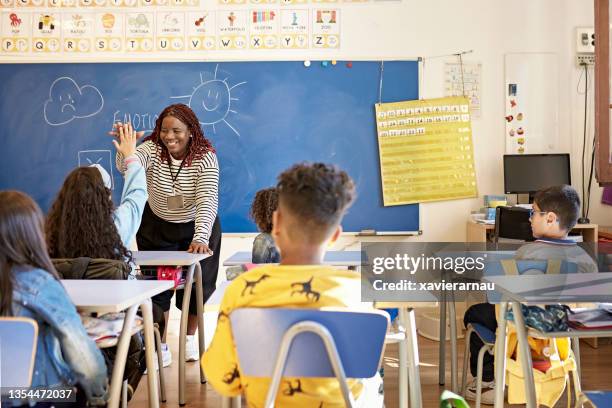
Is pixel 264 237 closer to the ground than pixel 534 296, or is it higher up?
higher up

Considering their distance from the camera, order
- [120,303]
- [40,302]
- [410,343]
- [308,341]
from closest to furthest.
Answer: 1. [308,341]
2. [40,302]
3. [120,303]
4. [410,343]

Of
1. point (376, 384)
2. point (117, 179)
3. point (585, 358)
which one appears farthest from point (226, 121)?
point (376, 384)

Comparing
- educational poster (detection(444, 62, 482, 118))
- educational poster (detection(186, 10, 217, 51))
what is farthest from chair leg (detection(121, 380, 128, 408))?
educational poster (detection(444, 62, 482, 118))

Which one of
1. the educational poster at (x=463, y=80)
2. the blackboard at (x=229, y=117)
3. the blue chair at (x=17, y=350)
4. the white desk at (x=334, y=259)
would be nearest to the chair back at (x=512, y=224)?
the blackboard at (x=229, y=117)

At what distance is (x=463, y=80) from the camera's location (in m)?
4.65

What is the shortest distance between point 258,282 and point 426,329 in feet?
9.83

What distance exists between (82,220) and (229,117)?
8.22 ft

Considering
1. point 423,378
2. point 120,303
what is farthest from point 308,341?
point 423,378

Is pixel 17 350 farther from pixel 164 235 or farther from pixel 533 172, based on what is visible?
pixel 533 172

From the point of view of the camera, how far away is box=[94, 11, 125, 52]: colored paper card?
4.65m

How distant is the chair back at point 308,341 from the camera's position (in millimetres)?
1417

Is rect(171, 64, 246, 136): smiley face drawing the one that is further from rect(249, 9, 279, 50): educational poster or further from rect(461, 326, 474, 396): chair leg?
rect(461, 326, 474, 396): chair leg

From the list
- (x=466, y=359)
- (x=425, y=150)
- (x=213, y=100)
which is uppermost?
(x=213, y=100)

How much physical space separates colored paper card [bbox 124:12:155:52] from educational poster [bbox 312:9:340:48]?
1186mm
